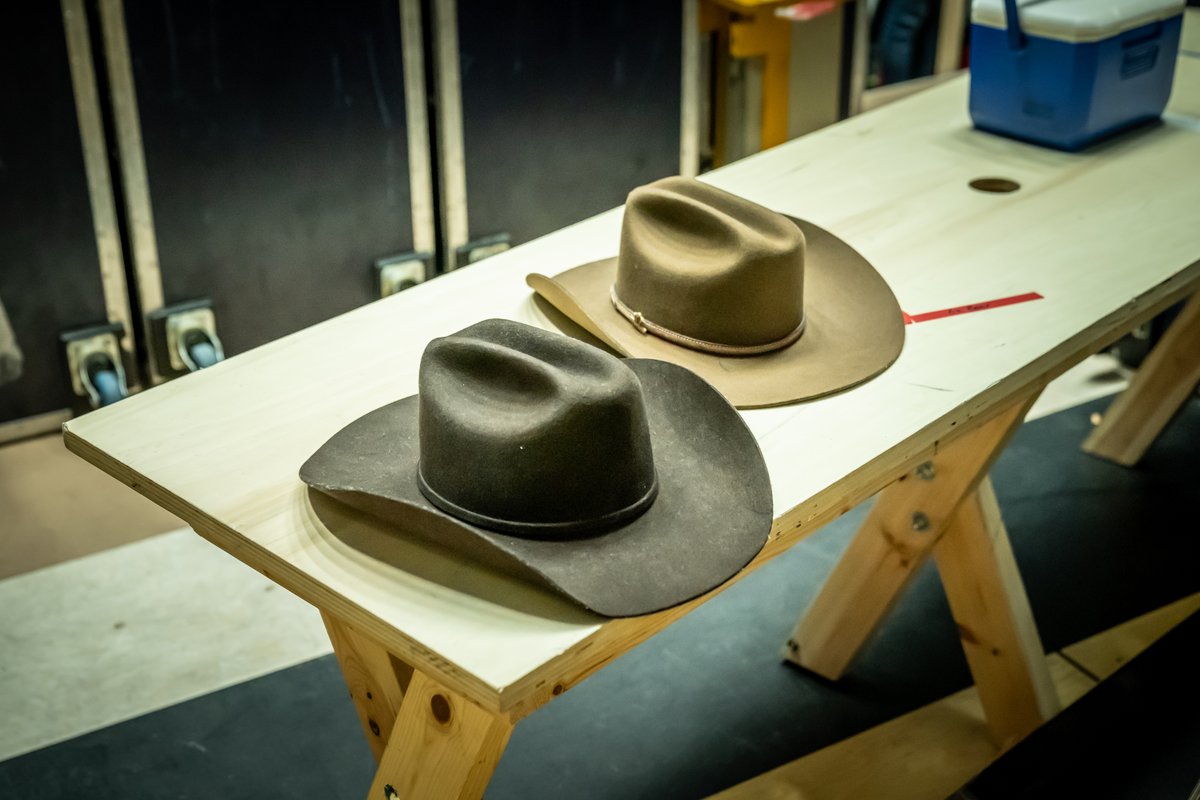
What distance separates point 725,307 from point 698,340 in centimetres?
6

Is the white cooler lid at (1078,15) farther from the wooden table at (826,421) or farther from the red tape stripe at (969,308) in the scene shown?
the red tape stripe at (969,308)

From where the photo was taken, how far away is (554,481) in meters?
1.35

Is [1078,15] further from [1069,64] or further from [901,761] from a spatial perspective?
[901,761]

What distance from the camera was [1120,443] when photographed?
3172 mm

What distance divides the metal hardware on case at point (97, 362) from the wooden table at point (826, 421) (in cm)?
137

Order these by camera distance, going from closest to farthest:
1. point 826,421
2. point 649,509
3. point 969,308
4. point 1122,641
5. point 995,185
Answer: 1. point 649,509
2. point 826,421
3. point 969,308
4. point 995,185
5. point 1122,641

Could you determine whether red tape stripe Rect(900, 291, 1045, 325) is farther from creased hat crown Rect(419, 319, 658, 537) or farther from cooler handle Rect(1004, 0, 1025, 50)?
cooler handle Rect(1004, 0, 1025, 50)

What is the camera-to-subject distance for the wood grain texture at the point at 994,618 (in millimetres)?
2168

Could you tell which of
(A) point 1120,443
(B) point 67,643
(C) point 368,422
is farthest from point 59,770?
(A) point 1120,443

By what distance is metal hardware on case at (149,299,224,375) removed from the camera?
10.3ft

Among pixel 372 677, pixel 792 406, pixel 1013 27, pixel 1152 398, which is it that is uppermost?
pixel 1013 27

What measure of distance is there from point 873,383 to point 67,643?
1.67 meters

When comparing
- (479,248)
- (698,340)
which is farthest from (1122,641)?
(479,248)

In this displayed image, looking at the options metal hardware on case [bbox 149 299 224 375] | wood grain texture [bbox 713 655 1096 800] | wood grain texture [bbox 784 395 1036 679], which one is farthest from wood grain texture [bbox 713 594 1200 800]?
metal hardware on case [bbox 149 299 224 375]
